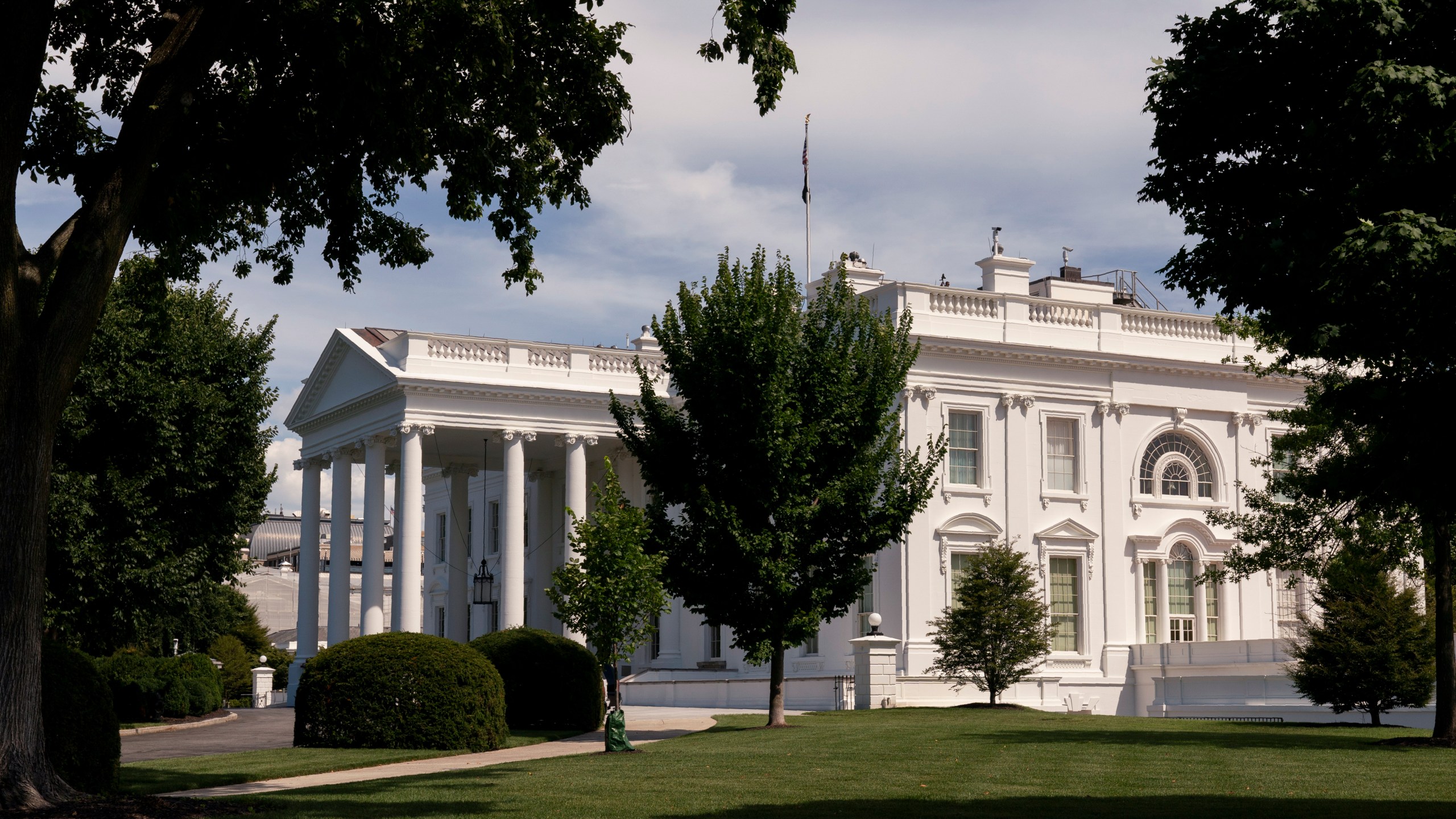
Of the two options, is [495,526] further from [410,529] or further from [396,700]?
[396,700]

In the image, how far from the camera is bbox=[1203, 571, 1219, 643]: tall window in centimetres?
4500

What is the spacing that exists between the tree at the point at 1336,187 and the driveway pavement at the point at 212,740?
18916 millimetres

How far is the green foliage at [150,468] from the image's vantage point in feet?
108

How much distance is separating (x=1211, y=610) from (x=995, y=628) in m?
11.3

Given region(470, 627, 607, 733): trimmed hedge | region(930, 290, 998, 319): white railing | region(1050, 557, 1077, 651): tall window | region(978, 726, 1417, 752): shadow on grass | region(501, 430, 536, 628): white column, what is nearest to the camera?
region(978, 726, 1417, 752): shadow on grass

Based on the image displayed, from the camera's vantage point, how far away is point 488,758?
24.0 m

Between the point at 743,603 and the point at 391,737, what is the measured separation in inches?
289

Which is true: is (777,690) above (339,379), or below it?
below

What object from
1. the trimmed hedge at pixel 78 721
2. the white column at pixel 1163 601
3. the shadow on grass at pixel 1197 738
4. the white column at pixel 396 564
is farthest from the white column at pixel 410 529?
the trimmed hedge at pixel 78 721

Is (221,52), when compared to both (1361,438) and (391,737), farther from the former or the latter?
(1361,438)

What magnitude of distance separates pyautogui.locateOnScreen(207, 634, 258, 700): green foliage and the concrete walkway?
3720 centimetres

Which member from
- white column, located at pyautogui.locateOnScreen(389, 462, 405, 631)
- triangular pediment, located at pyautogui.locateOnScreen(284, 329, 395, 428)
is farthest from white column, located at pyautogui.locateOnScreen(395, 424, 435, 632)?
triangular pediment, located at pyautogui.locateOnScreen(284, 329, 395, 428)

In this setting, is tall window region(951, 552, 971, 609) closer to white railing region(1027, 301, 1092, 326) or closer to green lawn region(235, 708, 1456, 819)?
white railing region(1027, 301, 1092, 326)

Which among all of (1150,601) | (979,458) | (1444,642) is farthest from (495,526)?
(1444,642)
